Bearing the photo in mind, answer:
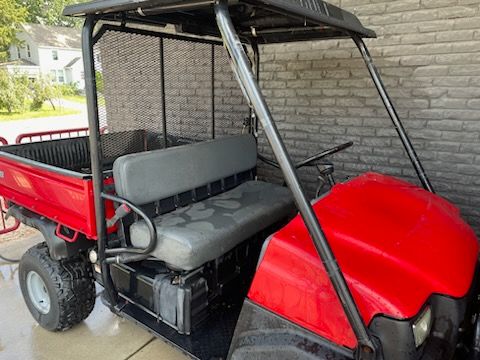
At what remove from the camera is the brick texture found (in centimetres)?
297

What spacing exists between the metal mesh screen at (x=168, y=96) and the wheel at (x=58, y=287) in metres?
1.16

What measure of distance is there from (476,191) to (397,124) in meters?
1.40

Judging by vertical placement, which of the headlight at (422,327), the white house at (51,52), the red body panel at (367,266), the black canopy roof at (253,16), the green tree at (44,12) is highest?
the green tree at (44,12)

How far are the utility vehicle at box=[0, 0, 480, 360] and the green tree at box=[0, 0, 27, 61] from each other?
77.9 feet

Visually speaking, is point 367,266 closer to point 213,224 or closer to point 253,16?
point 213,224

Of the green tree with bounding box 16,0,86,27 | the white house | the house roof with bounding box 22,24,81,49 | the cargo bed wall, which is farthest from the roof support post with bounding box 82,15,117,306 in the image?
the green tree with bounding box 16,0,86,27

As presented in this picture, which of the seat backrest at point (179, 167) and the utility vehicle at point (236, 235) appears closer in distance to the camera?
the utility vehicle at point (236, 235)

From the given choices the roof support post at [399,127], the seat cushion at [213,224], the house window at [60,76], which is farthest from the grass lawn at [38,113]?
the roof support post at [399,127]

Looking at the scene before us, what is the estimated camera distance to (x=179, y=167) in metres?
2.28

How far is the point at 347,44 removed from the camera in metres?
3.39

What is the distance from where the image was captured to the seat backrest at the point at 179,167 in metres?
1.98

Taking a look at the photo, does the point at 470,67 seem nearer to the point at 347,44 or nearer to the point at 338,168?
the point at 347,44

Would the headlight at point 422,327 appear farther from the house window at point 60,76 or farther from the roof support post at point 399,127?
the house window at point 60,76

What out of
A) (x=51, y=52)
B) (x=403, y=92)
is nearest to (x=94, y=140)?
(x=403, y=92)
